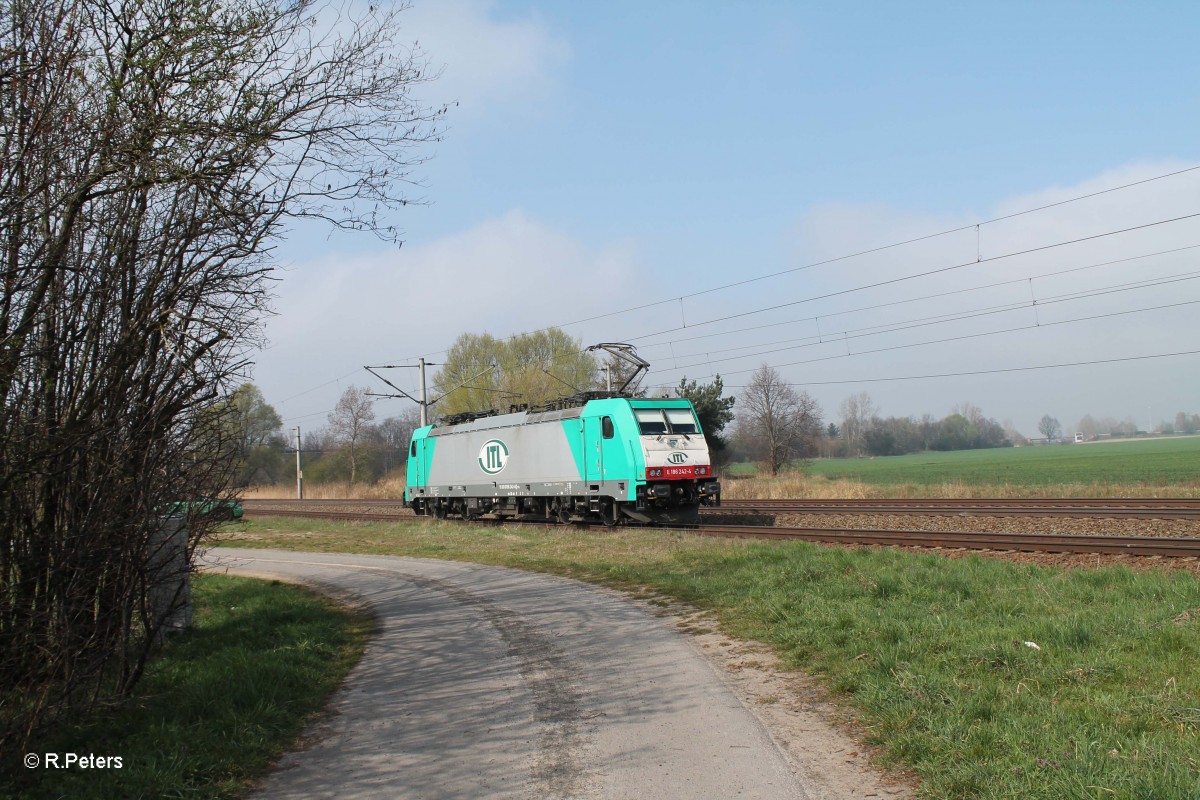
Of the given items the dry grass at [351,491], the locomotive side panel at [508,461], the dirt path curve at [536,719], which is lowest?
the dirt path curve at [536,719]

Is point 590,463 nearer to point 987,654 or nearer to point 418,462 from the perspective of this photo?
point 418,462

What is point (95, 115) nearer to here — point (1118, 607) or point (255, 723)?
point (255, 723)

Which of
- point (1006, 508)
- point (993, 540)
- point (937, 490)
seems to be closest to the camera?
point (993, 540)

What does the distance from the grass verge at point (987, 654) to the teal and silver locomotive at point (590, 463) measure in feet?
22.1

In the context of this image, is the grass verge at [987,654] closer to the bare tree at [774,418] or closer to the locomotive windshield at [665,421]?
the locomotive windshield at [665,421]

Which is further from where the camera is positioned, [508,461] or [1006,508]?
[508,461]

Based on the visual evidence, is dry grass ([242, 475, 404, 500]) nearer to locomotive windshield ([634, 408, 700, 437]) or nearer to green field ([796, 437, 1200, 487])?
green field ([796, 437, 1200, 487])

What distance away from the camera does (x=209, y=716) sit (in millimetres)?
6559

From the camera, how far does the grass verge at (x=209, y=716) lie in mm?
5234


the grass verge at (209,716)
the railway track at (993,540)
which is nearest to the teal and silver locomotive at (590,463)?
the railway track at (993,540)

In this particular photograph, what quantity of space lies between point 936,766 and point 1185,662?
9.75ft

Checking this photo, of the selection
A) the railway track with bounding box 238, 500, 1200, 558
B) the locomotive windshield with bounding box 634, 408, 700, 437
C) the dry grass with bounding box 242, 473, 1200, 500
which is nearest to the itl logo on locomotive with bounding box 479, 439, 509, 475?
the locomotive windshield with bounding box 634, 408, 700, 437

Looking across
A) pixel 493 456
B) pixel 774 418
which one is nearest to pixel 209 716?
pixel 493 456

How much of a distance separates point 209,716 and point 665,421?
1638 cm
